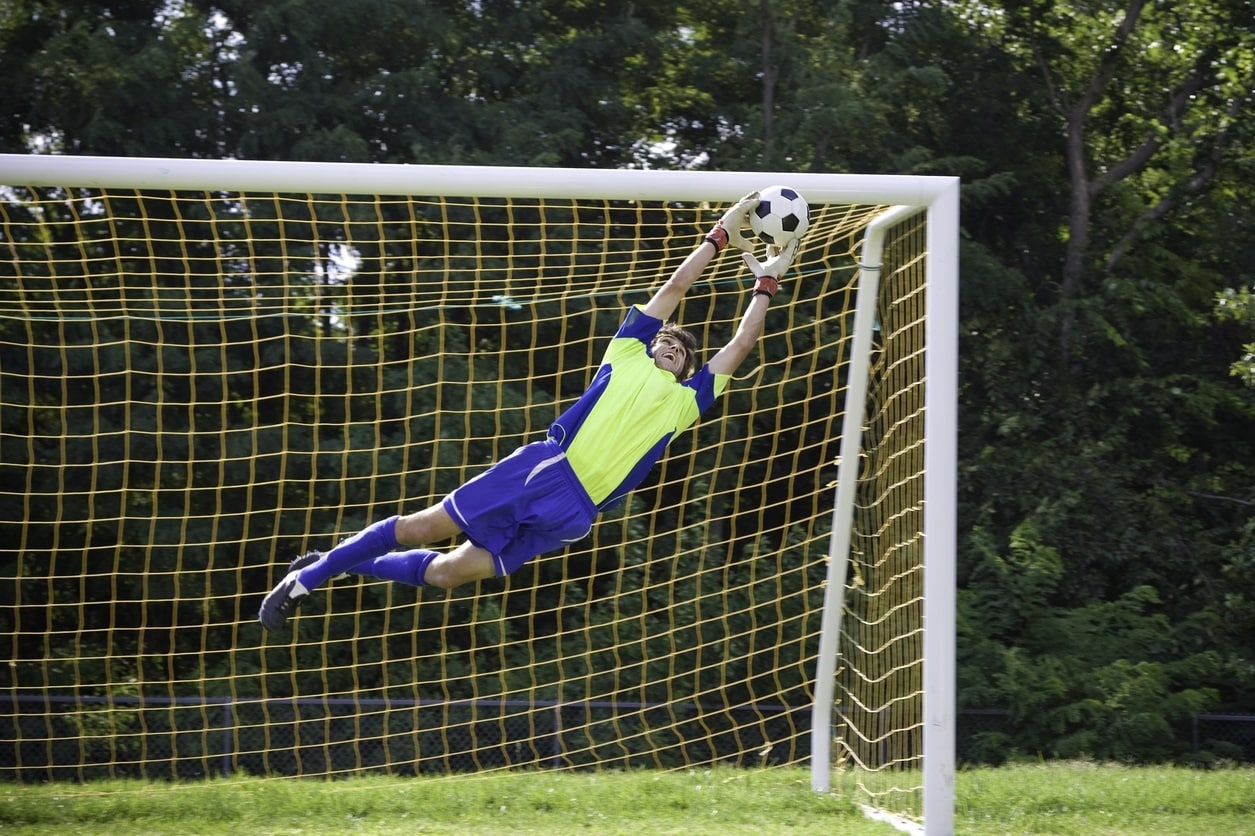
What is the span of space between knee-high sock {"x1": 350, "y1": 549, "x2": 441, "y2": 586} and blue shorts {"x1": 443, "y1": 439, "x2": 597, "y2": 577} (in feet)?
0.68

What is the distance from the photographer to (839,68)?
14.8 m

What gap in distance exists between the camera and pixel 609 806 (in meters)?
6.40

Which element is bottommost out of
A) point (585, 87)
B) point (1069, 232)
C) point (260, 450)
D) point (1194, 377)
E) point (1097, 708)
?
point (1097, 708)

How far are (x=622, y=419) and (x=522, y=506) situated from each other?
0.54 metres

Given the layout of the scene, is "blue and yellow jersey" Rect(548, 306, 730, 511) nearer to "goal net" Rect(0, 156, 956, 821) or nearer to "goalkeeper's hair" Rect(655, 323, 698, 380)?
"goalkeeper's hair" Rect(655, 323, 698, 380)

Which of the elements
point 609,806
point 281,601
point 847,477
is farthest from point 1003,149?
point 281,601

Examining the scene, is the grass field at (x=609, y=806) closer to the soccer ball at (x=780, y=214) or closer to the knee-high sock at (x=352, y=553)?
the knee-high sock at (x=352, y=553)

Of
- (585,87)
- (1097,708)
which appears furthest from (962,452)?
(585,87)

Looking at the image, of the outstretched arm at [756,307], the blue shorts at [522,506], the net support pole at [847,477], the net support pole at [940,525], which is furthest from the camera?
the net support pole at [847,477]

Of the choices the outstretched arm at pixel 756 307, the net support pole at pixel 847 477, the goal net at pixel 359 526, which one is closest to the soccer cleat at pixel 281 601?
the outstretched arm at pixel 756 307

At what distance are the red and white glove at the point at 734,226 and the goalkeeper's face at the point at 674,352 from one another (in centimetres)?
42

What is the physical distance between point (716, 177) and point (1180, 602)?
9.92 metres

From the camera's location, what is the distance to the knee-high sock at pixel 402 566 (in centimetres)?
552

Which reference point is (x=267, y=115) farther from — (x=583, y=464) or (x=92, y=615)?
(x=583, y=464)
